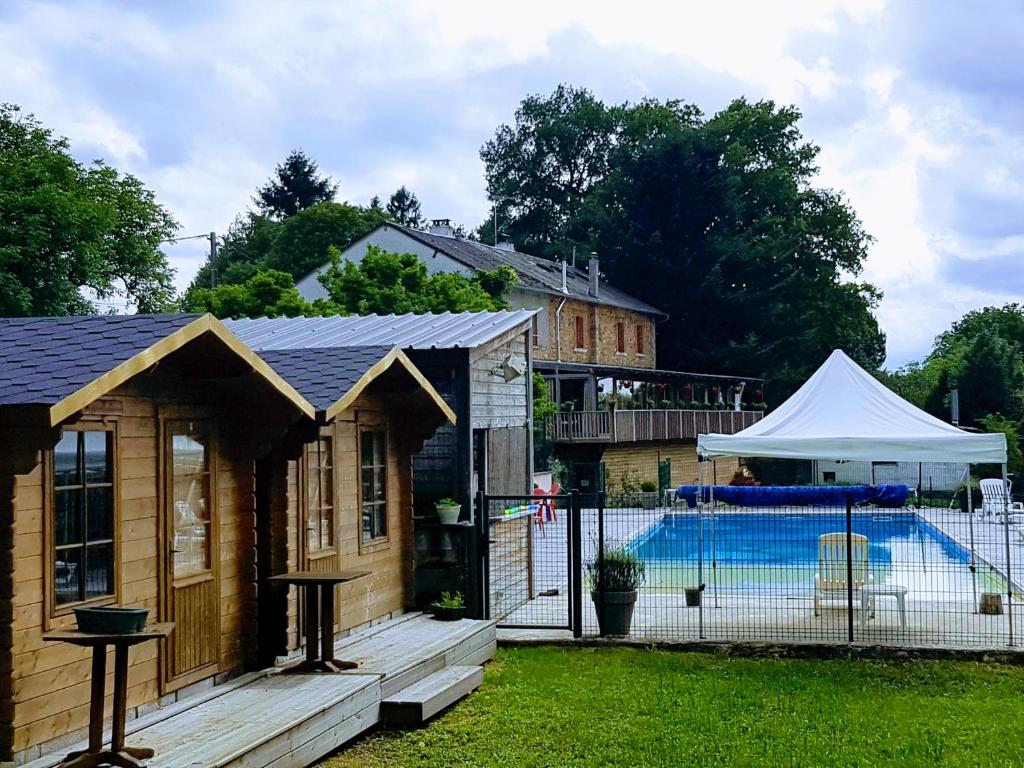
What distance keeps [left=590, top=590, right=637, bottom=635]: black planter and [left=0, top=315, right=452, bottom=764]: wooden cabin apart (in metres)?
2.33

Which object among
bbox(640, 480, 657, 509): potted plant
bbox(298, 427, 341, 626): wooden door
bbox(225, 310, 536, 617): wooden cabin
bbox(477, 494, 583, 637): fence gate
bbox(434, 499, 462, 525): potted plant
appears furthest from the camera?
bbox(640, 480, 657, 509): potted plant

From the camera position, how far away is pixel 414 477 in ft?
43.5

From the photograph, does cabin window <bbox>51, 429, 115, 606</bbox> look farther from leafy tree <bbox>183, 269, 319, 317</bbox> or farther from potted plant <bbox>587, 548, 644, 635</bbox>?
leafy tree <bbox>183, 269, 319, 317</bbox>

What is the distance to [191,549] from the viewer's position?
8.37m

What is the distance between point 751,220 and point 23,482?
4820 cm

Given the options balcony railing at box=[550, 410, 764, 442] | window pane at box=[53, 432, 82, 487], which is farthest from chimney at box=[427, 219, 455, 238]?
window pane at box=[53, 432, 82, 487]

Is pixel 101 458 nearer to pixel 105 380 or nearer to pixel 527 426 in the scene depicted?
pixel 105 380

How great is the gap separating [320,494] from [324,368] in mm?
1130

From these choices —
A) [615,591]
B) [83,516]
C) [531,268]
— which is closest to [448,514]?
[615,591]

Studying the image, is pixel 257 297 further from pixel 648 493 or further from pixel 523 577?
pixel 523 577

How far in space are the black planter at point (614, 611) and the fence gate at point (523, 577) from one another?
0.23 m

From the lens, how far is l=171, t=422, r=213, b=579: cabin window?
8.13 metres

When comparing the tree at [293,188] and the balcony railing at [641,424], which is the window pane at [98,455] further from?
the tree at [293,188]

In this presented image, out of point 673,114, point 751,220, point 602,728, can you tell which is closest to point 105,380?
point 602,728
